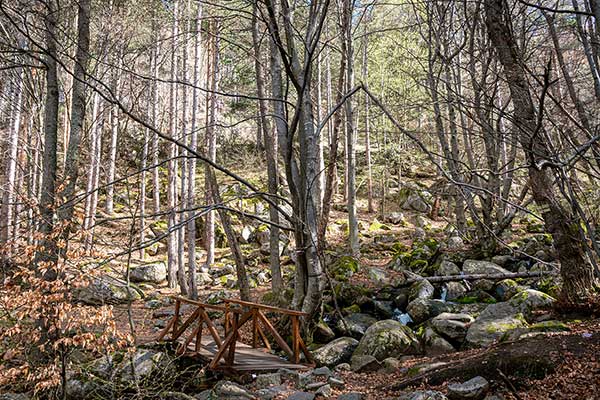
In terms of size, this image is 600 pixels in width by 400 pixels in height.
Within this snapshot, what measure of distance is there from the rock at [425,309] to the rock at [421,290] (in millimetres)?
404

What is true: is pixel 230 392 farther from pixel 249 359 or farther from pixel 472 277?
pixel 472 277

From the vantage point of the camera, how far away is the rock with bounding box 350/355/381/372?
230 inches

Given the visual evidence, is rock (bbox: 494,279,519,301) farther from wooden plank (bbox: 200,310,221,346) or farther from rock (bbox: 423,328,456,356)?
wooden plank (bbox: 200,310,221,346)

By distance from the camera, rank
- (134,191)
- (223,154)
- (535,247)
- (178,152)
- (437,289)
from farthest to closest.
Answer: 1. (223,154)
2. (134,191)
3. (178,152)
4. (535,247)
5. (437,289)

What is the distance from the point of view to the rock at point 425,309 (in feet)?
25.6

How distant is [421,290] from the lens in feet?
28.9

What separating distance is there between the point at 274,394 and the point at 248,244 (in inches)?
467

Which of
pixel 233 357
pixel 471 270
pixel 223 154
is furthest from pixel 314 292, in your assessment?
pixel 223 154

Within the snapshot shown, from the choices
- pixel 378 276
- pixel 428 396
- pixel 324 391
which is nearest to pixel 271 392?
pixel 324 391

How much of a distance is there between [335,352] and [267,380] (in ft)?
4.25

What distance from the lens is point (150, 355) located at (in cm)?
620

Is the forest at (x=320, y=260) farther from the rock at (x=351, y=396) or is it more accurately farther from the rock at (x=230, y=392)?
the rock at (x=351, y=396)

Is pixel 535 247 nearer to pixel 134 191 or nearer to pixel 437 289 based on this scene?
pixel 437 289

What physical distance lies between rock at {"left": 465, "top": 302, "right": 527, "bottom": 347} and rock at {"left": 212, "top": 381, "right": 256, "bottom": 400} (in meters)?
3.09
